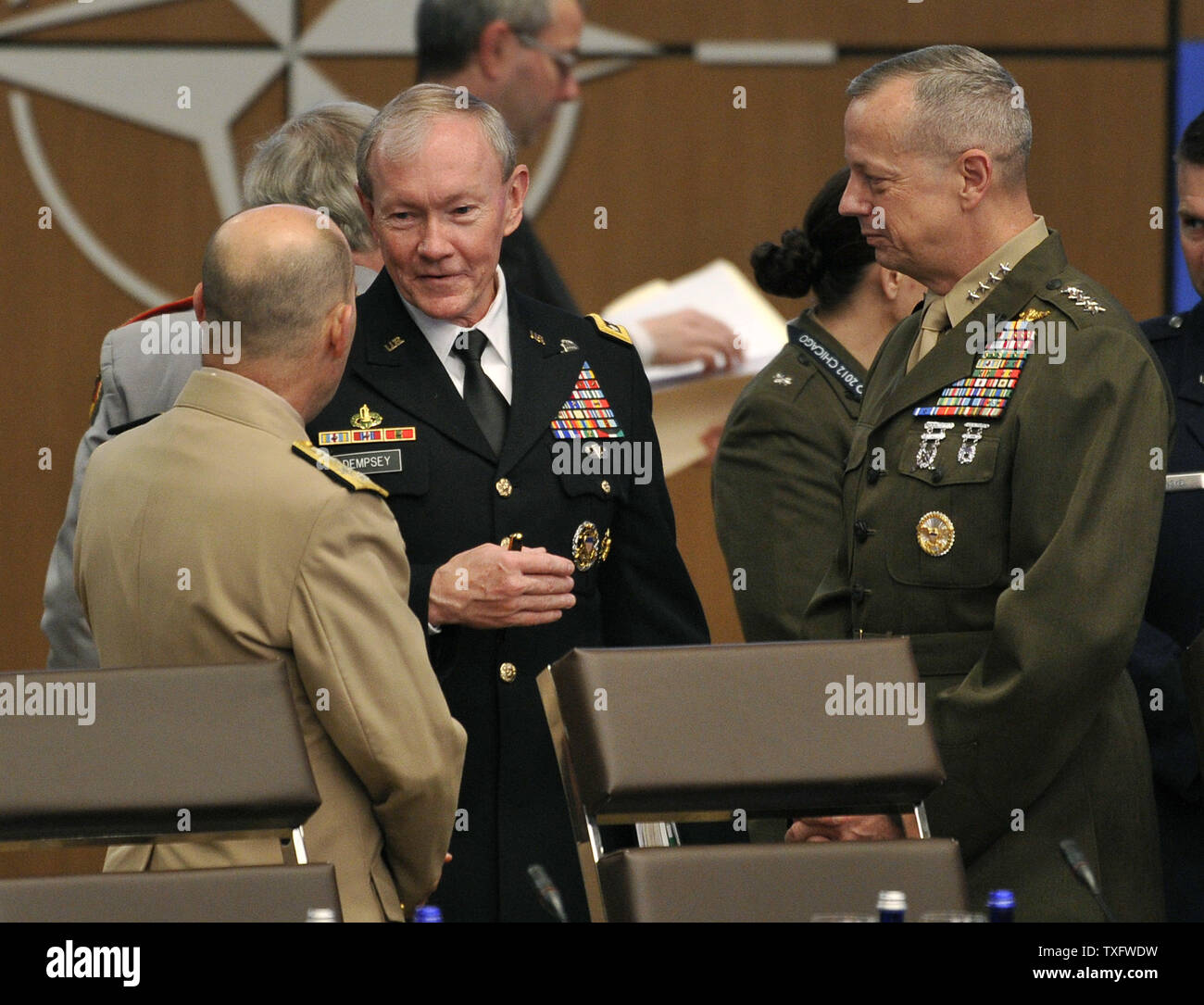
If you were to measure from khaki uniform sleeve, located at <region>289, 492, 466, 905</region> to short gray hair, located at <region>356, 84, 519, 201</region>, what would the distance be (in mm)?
720

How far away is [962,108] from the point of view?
2.61 m

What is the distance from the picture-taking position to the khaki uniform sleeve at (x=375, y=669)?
2055 mm

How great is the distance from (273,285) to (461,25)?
275 cm

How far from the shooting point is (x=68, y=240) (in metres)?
5.00

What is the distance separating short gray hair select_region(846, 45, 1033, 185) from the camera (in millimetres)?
2598

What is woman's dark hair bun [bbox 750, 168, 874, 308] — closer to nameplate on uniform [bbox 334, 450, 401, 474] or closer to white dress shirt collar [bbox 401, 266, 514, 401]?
white dress shirt collar [bbox 401, 266, 514, 401]

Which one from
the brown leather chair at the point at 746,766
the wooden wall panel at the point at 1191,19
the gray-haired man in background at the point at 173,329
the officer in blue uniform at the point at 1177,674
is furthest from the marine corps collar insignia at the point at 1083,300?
the wooden wall panel at the point at 1191,19

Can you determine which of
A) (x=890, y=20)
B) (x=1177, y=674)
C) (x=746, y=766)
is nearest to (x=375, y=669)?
(x=746, y=766)

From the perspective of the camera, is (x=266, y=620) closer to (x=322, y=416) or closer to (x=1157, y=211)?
(x=322, y=416)

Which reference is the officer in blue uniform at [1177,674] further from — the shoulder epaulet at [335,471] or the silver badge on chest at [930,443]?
the shoulder epaulet at [335,471]

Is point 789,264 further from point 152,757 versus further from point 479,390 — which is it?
point 152,757

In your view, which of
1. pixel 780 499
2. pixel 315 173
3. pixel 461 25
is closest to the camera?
pixel 315 173

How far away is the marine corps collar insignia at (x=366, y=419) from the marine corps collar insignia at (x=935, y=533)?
0.80m

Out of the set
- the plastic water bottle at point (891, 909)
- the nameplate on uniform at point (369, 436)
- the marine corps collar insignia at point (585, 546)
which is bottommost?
the plastic water bottle at point (891, 909)
